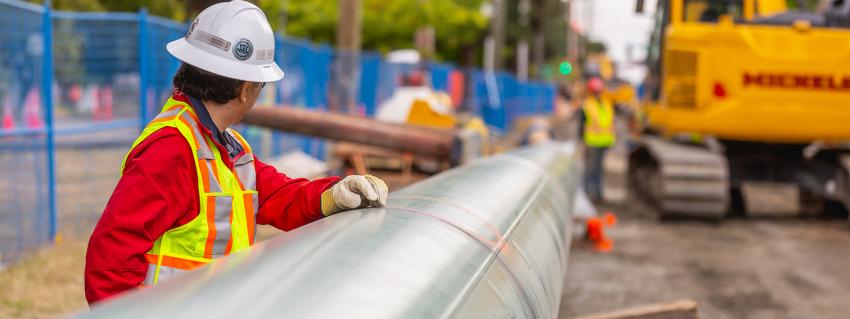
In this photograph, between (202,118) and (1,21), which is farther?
(1,21)

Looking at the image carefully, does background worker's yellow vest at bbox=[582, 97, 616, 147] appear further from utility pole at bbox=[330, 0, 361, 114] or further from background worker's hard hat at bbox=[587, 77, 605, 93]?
utility pole at bbox=[330, 0, 361, 114]

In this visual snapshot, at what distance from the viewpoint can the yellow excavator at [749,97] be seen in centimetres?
1141

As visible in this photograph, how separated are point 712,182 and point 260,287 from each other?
9.78m

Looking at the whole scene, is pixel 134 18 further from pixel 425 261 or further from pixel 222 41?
pixel 425 261

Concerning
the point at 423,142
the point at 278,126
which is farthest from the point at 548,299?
the point at 278,126

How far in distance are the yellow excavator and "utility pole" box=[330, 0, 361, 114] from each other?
16.7ft

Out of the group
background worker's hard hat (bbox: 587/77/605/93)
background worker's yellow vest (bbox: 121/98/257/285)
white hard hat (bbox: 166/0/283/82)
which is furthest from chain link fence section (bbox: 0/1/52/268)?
background worker's hard hat (bbox: 587/77/605/93)

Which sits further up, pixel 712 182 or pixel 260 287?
pixel 260 287

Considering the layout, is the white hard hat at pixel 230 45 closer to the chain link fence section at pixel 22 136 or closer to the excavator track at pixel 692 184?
the chain link fence section at pixel 22 136

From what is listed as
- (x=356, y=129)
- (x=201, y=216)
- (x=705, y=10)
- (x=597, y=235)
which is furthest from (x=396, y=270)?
(x=705, y=10)

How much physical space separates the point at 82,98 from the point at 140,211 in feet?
30.2

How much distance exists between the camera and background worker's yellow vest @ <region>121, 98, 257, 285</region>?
9.79 ft

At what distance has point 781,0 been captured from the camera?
1232 centimetres

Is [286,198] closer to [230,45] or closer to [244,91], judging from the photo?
[244,91]
